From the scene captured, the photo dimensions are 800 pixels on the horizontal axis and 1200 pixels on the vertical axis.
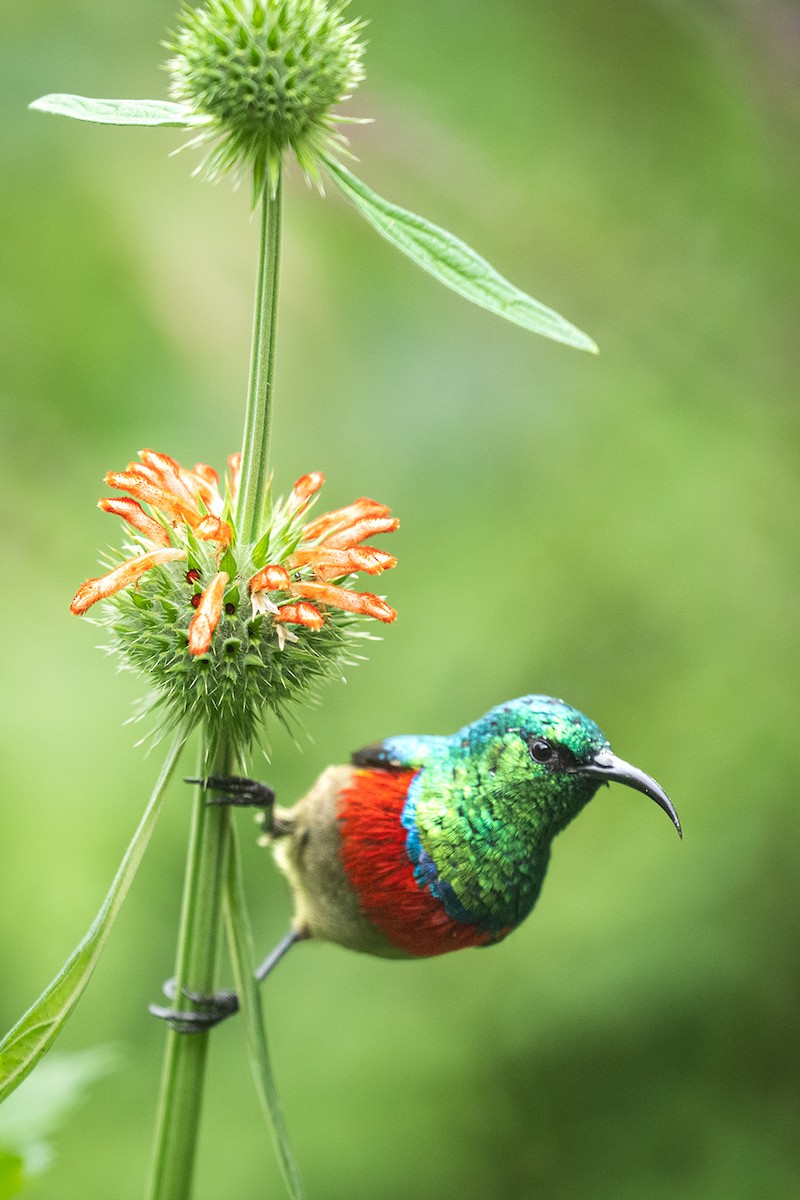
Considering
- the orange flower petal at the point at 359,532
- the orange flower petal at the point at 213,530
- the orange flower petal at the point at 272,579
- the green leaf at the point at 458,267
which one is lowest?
the orange flower petal at the point at 272,579

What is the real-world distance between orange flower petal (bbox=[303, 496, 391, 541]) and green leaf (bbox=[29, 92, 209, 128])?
0.40 meters

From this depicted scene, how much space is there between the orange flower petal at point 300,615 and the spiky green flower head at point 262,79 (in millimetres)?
371

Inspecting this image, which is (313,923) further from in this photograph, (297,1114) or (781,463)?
(781,463)

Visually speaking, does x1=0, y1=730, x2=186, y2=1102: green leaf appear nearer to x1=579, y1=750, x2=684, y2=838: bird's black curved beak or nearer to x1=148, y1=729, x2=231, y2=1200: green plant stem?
x1=148, y1=729, x2=231, y2=1200: green plant stem

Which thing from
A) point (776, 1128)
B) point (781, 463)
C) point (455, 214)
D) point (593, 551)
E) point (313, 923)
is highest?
point (455, 214)

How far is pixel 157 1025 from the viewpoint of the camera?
329cm

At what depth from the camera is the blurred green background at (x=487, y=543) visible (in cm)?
312

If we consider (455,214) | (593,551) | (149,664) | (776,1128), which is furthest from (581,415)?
(149,664)

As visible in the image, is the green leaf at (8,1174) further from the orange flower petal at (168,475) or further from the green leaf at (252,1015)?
the orange flower petal at (168,475)

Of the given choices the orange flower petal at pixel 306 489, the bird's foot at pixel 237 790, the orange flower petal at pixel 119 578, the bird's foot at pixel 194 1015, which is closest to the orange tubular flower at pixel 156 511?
the orange flower petal at pixel 119 578

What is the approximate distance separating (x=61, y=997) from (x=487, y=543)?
106 inches

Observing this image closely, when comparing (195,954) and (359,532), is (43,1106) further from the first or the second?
(359,532)

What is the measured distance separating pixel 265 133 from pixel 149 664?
1.70 ft

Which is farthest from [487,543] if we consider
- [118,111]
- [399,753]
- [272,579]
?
[118,111]
